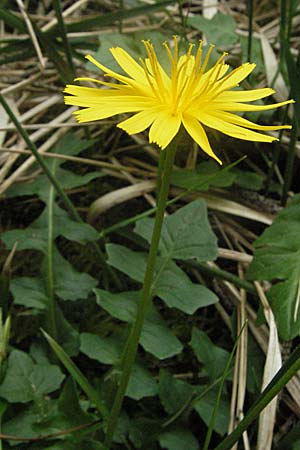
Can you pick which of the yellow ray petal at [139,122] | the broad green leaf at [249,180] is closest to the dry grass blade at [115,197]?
the broad green leaf at [249,180]

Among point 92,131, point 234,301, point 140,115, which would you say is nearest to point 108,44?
point 92,131

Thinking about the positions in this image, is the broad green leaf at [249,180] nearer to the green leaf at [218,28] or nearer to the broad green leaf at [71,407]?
the green leaf at [218,28]

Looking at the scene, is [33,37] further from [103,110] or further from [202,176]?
[103,110]

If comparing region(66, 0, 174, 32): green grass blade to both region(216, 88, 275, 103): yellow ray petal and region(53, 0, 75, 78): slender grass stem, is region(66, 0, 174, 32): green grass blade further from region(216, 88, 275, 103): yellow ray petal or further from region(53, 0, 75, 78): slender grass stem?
region(216, 88, 275, 103): yellow ray petal

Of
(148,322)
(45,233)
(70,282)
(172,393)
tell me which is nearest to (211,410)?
(172,393)

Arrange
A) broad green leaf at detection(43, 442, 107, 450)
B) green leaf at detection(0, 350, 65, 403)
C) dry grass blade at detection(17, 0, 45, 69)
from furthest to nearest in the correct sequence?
dry grass blade at detection(17, 0, 45, 69) → green leaf at detection(0, 350, 65, 403) → broad green leaf at detection(43, 442, 107, 450)

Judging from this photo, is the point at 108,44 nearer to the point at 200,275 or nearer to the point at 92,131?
the point at 92,131

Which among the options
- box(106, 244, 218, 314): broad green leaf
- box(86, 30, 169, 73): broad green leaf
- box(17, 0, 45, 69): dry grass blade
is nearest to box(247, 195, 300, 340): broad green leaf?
box(106, 244, 218, 314): broad green leaf
